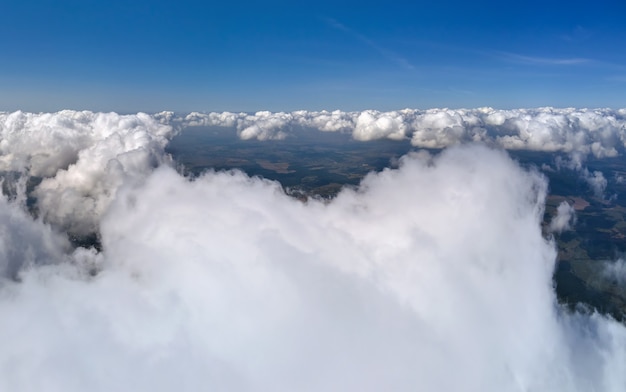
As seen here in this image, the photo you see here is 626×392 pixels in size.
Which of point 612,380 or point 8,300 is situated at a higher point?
point 8,300

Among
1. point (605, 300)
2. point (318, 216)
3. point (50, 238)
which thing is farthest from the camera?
point (50, 238)

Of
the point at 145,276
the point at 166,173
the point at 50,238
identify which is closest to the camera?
the point at 145,276

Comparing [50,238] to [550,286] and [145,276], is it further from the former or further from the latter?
[550,286]

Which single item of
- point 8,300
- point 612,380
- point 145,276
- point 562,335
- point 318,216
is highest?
point 318,216

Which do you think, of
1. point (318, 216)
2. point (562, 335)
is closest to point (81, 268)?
point (318, 216)

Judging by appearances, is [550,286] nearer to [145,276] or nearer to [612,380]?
[612,380]

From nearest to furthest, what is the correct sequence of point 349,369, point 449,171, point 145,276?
point 349,369 → point 145,276 → point 449,171

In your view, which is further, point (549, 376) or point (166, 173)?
point (166, 173)

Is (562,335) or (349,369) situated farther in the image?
(562,335)


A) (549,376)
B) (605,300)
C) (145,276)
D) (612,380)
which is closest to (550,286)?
(605,300)
